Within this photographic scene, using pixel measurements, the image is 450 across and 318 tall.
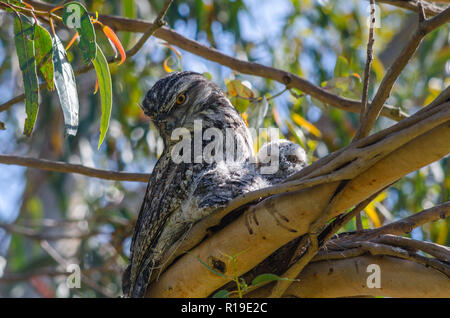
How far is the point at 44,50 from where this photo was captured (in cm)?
192

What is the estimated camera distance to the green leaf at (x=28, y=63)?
70.1 inches

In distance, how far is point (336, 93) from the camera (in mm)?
2762

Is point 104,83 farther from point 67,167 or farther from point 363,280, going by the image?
point 363,280

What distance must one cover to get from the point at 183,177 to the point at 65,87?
585mm

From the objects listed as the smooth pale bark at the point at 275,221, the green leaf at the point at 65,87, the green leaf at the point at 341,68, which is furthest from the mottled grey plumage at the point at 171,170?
the green leaf at the point at 341,68

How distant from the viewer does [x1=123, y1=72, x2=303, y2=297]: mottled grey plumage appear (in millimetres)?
1881

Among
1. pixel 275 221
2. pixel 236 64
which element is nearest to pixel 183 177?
pixel 275 221

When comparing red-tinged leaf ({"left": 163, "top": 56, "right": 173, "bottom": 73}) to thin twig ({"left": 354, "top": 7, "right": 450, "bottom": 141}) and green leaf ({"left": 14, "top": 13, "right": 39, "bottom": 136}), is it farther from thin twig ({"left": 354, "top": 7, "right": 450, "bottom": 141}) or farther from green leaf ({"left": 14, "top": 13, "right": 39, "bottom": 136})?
thin twig ({"left": 354, "top": 7, "right": 450, "bottom": 141})

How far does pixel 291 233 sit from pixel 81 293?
3.04 meters

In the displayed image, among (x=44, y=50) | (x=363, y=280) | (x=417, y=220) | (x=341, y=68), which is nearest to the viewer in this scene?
(x=363, y=280)

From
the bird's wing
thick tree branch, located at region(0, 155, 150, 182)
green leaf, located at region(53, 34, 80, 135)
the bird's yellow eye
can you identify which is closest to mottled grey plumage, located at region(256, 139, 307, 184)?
the bird's wing

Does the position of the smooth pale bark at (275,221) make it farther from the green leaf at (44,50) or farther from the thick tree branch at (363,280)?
the green leaf at (44,50)

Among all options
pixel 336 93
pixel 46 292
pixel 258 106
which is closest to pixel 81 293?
pixel 46 292

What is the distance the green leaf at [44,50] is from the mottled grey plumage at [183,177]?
2.00ft
